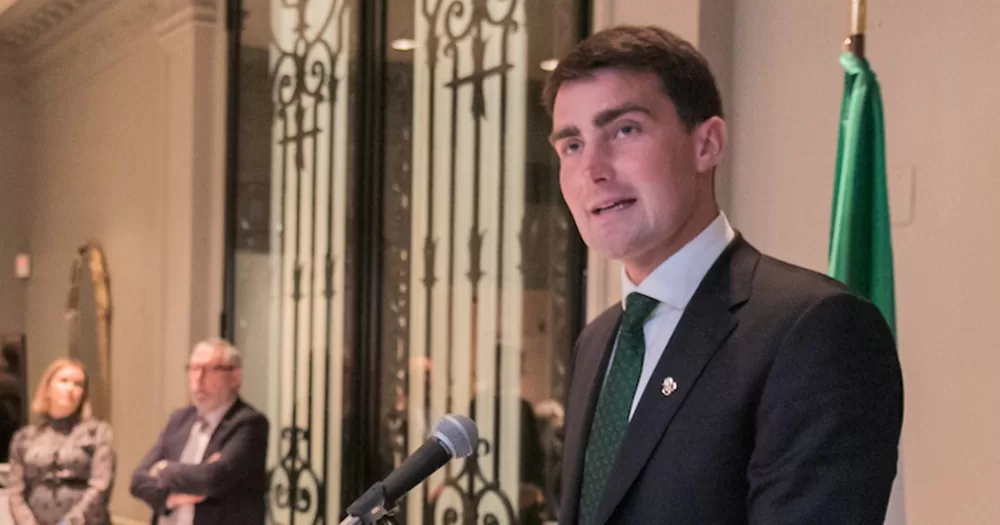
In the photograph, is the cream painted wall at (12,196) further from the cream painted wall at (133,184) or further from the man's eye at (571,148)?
the man's eye at (571,148)

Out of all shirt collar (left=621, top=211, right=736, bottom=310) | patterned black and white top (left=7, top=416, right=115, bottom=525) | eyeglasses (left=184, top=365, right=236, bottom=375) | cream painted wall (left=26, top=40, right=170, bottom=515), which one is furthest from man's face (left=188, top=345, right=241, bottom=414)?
shirt collar (left=621, top=211, right=736, bottom=310)

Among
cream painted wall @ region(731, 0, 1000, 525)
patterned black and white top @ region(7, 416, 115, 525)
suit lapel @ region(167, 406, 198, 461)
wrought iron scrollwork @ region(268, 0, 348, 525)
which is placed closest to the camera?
cream painted wall @ region(731, 0, 1000, 525)

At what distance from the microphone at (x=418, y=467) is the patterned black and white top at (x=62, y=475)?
13.2 ft

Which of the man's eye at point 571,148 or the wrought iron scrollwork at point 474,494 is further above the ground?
the man's eye at point 571,148

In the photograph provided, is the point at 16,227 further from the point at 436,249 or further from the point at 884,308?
the point at 884,308

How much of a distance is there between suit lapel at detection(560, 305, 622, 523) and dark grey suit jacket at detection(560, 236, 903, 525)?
18cm

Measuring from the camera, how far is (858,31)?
213cm

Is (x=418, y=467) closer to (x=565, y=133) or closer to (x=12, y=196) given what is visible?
(x=565, y=133)

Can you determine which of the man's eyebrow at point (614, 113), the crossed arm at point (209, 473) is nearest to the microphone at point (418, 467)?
the man's eyebrow at point (614, 113)

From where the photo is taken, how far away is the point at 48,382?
5.19 m

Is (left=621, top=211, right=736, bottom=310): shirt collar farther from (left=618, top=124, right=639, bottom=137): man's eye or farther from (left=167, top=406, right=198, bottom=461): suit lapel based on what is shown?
(left=167, top=406, right=198, bottom=461): suit lapel

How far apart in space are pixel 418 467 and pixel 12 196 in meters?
8.28

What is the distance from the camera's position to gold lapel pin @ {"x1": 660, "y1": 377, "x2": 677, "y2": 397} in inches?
49.6

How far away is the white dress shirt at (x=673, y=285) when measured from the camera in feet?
4.48
